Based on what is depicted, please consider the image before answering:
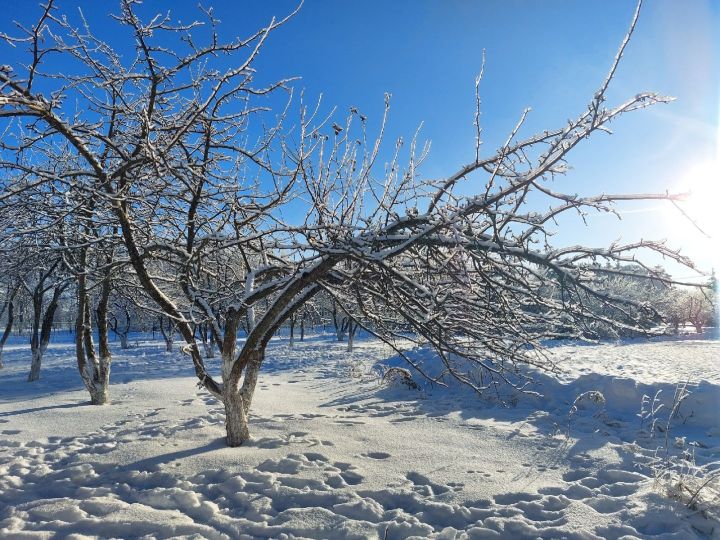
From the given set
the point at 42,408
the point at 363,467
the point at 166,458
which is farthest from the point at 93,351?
the point at 363,467

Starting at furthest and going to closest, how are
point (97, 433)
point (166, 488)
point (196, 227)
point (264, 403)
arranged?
point (264, 403) < point (97, 433) < point (196, 227) < point (166, 488)

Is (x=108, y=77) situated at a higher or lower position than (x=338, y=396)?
higher

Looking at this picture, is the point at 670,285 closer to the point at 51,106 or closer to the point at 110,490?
the point at 110,490

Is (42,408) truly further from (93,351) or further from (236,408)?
(236,408)

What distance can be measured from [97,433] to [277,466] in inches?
120

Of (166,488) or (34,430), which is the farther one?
(34,430)

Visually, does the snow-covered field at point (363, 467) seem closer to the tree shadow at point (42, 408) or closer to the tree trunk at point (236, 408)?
the tree shadow at point (42, 408)

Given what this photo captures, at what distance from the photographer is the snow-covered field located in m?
3.11

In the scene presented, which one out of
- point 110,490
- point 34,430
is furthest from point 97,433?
point 110,490

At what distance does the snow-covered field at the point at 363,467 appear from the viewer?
3.11 metres

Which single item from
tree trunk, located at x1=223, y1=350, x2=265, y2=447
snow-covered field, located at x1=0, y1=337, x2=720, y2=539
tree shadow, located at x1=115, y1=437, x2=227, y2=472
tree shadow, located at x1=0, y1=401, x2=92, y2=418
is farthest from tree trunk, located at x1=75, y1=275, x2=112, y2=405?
tree trunk, located at x1=223, y1=350, x2=265, y2=447

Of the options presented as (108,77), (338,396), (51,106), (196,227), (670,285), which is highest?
(108,77)

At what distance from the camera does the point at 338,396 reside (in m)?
8.76

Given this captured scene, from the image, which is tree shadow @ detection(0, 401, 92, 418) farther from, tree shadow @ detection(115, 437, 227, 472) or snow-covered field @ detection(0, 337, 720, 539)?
tree shadow @ detection(115, 437, 227, 472)
